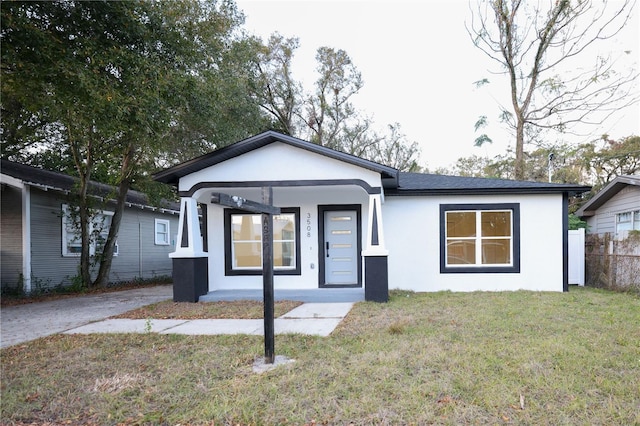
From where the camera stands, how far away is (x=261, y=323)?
20.7 feet

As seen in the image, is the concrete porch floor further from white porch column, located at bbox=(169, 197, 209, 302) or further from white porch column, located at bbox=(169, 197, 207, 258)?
white porch column, located at bbox=(169, 197, 207, 258)

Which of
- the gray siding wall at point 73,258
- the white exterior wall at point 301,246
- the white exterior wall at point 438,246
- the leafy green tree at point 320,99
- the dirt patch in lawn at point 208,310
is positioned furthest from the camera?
the leafy green tree at point 320,99

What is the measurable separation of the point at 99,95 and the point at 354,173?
15.4 ft

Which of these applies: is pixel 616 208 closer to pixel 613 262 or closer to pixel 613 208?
pixel 613 208

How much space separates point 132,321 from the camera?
677 cm

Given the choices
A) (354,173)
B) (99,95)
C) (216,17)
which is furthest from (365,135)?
(99,95)

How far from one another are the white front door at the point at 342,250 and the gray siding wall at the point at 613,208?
330 inches

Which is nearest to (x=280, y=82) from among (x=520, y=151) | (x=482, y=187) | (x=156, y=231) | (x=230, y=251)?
(x=156, y=231)

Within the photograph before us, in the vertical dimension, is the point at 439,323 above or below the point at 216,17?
below

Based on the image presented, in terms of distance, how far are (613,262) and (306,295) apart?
24.1 ft

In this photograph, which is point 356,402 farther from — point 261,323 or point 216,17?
point 216,17

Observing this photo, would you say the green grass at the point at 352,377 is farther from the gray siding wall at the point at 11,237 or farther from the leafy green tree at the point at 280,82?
the leafy green tree at the point at 280,82

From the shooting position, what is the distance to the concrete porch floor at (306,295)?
8.62 meters

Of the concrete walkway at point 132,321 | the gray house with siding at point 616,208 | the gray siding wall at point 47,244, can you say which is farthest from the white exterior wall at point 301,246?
the gray house with siding at point 616,208
